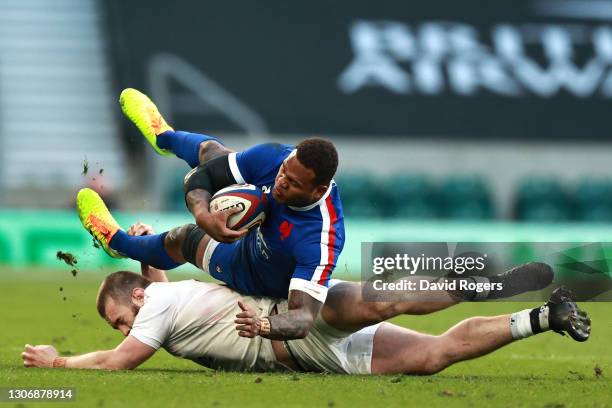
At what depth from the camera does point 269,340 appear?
8.15m

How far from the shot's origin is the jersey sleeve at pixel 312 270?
7.73 m

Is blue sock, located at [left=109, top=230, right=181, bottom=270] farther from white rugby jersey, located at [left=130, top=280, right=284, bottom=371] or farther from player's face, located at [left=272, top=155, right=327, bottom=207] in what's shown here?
player's face, located at [left=272, top=155, right=327, bottom=207]

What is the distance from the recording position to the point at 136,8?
23062mm

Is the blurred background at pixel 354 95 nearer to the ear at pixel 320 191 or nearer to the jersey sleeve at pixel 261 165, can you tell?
the jersey sleeve at pixel 261 165

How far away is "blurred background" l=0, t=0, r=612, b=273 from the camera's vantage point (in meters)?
22.8

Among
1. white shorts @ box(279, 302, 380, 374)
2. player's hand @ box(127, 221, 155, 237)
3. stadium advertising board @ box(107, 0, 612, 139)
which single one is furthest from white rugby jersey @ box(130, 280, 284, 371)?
stadium advertising board @ box(107, 0, 612, 139)

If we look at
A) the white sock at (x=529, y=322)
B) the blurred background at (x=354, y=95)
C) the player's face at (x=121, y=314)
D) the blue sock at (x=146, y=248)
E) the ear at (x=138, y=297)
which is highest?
the blurred background at (x=354, y=95)

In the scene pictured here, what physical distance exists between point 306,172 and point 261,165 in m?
0.70

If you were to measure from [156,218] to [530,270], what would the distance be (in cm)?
1240

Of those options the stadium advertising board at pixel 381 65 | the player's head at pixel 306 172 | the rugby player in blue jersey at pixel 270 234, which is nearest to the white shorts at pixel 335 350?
the rugby player in blue jersey at pixel 270 234

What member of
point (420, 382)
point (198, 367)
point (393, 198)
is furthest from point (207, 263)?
point (393, 198)

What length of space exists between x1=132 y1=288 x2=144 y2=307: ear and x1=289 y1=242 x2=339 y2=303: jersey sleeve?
1.09 m

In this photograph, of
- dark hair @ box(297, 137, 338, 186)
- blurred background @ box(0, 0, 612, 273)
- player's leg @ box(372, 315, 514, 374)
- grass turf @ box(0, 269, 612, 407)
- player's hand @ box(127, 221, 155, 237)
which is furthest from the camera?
blurred background @ box(0, 0, 612, 273)

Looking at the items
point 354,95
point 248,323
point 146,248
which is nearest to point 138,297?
point 146,248
